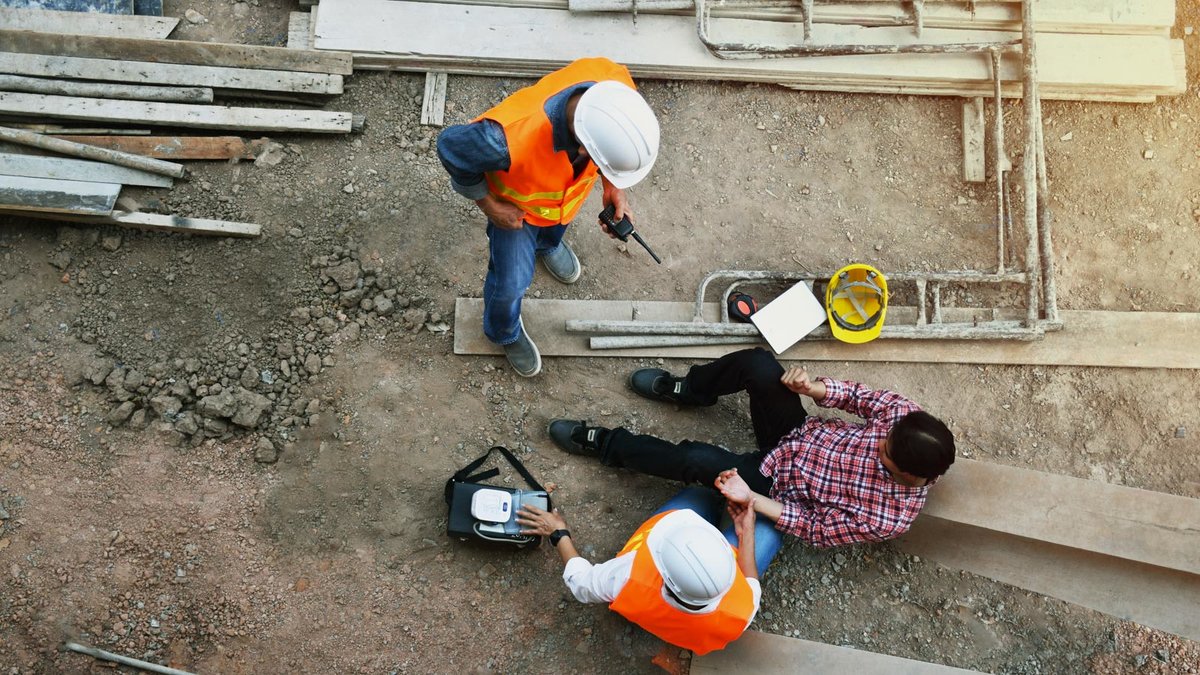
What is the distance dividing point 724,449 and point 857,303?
1239 mm

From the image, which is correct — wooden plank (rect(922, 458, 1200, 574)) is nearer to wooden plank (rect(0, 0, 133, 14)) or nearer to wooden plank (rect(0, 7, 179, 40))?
wooden plank (rect(0, 7, 179, 40))

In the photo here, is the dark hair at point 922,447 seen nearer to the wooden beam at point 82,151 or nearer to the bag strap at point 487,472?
the bag strap at point 487,472

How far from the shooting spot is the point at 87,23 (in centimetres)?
500

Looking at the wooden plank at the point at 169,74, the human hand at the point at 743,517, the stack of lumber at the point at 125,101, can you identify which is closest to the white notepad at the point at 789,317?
the human hand at the point at 743,517

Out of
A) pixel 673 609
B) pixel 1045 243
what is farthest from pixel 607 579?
pixel 1045 243

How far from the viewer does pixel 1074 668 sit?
4547 millimetres

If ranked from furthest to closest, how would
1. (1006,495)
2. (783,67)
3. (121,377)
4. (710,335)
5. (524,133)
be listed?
(783,67), (710,335), (121,377), (1006,495), (524,133)

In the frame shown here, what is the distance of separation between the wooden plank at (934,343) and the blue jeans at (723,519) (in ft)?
2.80

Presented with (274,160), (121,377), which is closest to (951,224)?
(274,160)

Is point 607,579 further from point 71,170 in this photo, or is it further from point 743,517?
point 71,170

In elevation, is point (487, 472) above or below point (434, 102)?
below

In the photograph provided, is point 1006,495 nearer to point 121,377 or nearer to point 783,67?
point 783,67

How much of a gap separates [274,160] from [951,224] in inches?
165

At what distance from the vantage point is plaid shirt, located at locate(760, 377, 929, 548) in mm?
4047
